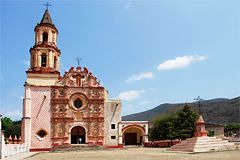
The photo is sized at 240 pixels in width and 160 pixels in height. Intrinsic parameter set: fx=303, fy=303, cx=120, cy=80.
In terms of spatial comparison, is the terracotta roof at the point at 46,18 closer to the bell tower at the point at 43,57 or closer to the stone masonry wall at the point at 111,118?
the bell tower at the point at 43,57

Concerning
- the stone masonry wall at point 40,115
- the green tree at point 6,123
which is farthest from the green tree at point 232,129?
the green tree at point 6,123

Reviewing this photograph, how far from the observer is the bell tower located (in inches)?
1435

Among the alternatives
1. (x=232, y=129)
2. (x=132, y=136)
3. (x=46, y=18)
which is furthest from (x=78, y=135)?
(x=232, y=129)

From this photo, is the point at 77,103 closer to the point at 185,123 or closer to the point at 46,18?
the point at 46,18

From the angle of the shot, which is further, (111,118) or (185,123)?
(111,118)

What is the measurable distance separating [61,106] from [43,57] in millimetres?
6440

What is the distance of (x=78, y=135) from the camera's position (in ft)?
122

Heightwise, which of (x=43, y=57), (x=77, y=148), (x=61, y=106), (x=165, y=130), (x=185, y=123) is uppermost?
(x=43, y=57)

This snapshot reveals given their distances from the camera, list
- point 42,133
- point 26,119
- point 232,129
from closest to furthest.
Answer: point 26,119, point 42,133, point 232,129

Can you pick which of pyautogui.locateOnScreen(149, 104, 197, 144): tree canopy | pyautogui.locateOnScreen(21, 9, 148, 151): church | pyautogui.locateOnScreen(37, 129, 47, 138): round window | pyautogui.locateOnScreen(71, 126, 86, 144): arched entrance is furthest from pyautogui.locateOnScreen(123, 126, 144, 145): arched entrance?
pyautogui.locateOnScreen(37, 129, 47, 138): round window

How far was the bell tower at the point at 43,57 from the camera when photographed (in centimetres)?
3644

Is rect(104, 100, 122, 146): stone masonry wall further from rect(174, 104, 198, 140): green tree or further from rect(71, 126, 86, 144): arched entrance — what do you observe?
rect(174, 104, 198, 140): green tree

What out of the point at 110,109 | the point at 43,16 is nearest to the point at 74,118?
the point at 110,109

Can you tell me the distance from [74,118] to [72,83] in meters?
4.30
